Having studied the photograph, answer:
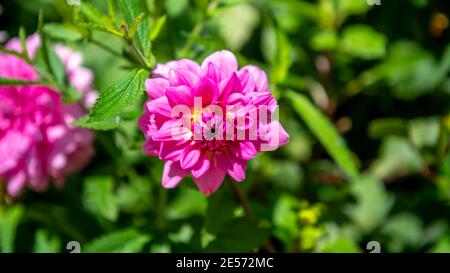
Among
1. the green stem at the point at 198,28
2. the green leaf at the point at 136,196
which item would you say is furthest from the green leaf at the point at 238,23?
the green leaf at the point at 136,196

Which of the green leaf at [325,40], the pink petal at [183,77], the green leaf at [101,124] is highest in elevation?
the green leaf at [325,40]

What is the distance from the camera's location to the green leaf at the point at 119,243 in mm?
1126

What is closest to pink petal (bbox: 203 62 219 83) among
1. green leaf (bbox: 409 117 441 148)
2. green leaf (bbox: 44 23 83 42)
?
green leaf (bbox: 44 23 83 42)

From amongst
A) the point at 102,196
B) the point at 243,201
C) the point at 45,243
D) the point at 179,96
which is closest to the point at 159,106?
the point at 179,96

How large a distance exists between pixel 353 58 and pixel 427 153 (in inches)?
12.4

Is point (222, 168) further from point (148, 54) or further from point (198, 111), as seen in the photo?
point (148, 54)

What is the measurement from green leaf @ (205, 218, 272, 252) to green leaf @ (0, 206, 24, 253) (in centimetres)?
48

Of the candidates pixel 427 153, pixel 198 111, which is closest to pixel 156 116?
pixel 198 111

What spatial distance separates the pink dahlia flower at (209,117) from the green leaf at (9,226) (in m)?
0.58

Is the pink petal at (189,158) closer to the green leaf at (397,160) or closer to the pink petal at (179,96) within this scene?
the pink petal at (179,96)

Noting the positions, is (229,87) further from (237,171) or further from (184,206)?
(184,206)

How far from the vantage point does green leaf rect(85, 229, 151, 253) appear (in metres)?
1.13

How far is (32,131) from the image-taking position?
3.98ft

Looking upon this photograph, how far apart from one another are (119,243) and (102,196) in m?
0.20
